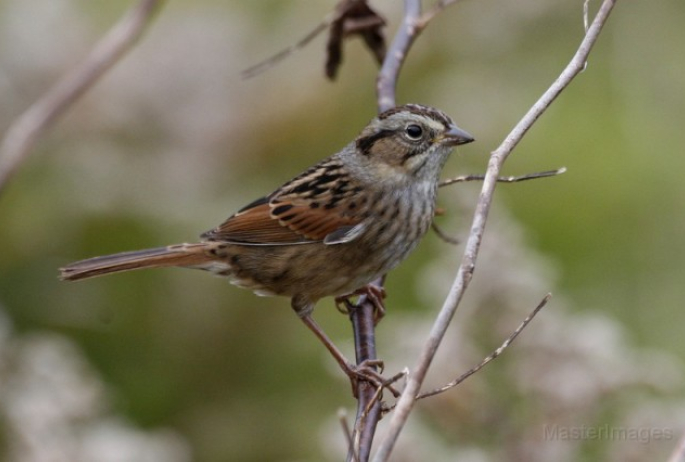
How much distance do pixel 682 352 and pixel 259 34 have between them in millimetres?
2887

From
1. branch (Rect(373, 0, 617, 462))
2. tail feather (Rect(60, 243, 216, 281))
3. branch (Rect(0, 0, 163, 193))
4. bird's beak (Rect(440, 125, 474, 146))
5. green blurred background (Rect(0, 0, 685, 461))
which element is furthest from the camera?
green blurred background (Rect(0, 0, 685, 461))

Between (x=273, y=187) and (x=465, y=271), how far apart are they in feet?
12.0

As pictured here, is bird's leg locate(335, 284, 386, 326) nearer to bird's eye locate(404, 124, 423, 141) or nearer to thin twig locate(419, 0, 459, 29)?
bird's eye locate(404, 124, 423, 141)

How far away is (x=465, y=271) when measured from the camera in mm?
1886

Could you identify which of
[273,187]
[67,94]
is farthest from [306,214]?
[273,187]

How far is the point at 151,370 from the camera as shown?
15.9ft

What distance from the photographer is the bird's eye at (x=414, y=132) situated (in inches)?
121

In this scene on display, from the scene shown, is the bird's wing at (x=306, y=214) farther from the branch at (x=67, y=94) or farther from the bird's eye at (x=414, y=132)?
the branch at (x=67, y=94)

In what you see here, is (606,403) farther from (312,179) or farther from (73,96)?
(73,96)

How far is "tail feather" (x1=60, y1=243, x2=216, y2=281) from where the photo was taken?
10.2 ft

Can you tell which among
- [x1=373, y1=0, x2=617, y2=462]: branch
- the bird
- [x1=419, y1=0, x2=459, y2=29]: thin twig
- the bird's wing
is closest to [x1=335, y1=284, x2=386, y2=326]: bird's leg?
the bird

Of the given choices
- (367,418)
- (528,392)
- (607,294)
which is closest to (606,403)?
(528,392)

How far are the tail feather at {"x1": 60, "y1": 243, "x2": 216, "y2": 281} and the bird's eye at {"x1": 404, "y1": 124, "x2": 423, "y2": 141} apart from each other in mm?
661

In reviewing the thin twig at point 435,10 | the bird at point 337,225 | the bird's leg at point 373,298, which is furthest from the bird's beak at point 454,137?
the bird's leg at point 373,298
